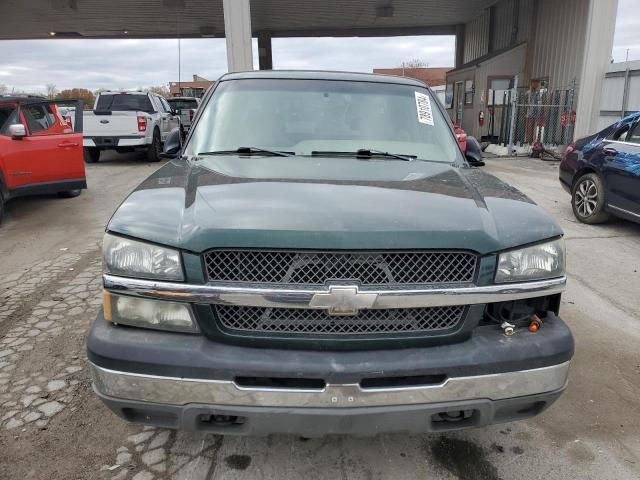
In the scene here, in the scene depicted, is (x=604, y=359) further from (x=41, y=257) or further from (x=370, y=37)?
(x=370, y=37)

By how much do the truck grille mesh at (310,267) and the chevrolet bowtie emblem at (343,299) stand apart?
55 millimetres

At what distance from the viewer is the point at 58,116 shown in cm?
829

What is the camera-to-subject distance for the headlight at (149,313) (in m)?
2.03

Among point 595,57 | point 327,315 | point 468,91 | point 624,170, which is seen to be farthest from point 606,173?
point 468,91

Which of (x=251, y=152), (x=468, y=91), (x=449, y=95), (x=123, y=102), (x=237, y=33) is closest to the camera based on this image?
(x=251, y=152)

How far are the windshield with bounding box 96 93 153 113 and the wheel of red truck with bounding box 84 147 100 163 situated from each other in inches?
57.4

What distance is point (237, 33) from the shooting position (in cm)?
1340

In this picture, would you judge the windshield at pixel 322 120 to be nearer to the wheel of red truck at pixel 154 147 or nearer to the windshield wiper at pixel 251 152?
the windshield wiper at pixel 251 152

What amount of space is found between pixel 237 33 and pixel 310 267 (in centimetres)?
1284

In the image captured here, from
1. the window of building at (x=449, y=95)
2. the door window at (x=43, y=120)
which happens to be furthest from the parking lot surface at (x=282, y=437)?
the window of building at (x=449, y=95)

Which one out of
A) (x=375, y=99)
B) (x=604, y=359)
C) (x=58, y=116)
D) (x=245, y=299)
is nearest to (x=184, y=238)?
(x=245, y=299)

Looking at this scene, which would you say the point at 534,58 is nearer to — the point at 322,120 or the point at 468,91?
the point at 468,91

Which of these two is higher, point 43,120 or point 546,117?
point 43,120

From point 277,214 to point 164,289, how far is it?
0.53 m
